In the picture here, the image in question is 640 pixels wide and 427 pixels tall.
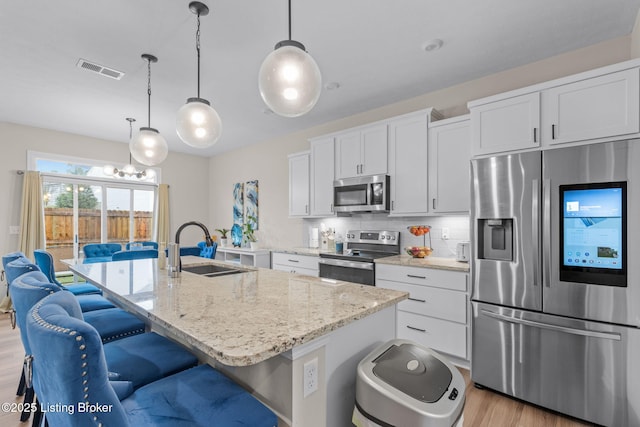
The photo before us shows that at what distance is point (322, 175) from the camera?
13.6 ft

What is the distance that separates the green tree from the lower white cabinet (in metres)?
5.28

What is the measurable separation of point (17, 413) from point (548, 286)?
379 centimetres

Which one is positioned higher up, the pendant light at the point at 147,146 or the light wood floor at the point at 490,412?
the pendant light at the point at 147,146

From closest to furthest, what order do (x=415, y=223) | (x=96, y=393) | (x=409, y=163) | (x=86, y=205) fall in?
(x=96, y=393) → (x=409, y=163) → (x=415, y=223) → (x=86, y=205)

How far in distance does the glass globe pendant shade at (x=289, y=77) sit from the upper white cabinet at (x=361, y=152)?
7.05 feet

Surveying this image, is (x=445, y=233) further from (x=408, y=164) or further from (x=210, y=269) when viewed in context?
(x=210, y=269)

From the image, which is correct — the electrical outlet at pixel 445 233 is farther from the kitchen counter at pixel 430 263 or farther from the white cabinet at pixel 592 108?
the white cabinet at pixel 592 108

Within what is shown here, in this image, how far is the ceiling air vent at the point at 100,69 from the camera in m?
2.82

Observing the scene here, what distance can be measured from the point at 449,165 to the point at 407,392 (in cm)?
246

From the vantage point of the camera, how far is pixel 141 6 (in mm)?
2082

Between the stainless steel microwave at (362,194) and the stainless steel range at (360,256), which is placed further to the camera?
the stainless steel microwave at (362,194)

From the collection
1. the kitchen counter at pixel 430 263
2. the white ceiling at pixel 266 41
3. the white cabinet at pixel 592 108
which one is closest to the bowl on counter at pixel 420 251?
the kitchen counter at pixel 430 263

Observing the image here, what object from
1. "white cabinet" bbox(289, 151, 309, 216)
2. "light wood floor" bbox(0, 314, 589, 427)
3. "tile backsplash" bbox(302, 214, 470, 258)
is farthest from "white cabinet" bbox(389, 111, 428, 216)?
"light wood floor" bbox(0, 314, 589, 427)

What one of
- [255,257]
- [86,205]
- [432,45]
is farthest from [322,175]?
[86,205]
